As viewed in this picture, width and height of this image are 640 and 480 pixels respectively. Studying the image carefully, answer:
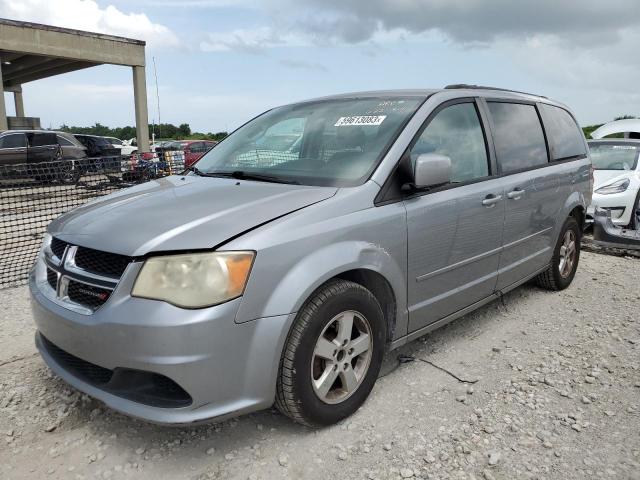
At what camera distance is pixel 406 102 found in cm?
332

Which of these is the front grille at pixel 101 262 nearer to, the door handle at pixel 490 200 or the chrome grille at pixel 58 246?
the chrome grille at pixel 58 246

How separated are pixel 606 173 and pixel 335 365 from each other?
735 cm

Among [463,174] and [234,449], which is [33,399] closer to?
[234,449]

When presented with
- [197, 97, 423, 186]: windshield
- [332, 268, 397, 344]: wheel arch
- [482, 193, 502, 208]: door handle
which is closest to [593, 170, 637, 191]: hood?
[482, 193, 502, 208]: door handle

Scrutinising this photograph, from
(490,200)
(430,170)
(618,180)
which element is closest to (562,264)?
(490,200)

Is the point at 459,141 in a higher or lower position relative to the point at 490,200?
higher

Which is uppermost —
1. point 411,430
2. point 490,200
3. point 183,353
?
point 490,200

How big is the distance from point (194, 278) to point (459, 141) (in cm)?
209

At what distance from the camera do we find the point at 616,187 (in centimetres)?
777

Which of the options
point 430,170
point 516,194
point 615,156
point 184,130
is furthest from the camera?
point 184,130

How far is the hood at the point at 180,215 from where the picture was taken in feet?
7.56

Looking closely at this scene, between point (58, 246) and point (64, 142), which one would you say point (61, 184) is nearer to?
point (64, 142)

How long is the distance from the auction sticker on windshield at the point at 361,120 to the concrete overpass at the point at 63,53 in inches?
728

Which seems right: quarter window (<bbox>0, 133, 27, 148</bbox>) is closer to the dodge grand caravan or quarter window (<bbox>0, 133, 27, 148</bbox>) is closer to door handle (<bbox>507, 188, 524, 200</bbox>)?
the dodge grand caravan
